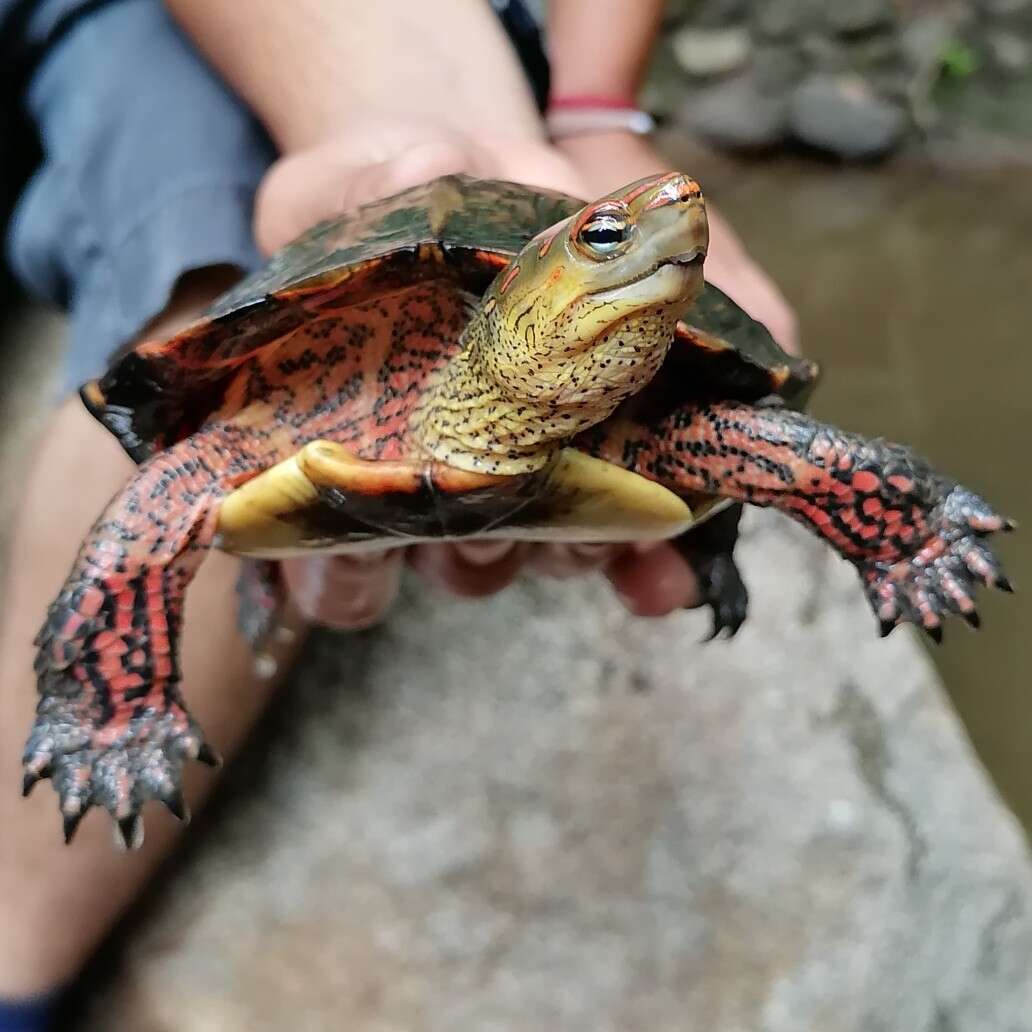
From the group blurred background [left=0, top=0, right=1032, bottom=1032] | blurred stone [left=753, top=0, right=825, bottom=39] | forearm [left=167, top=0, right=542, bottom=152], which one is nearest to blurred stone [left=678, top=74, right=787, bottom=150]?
blurred stone [left=753, top=0, right=825, bottom=39]

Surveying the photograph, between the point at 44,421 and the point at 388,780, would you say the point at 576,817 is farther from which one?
the point at 44,421

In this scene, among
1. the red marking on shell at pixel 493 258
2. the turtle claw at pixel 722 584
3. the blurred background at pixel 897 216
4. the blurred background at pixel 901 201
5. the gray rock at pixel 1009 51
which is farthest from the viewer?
the gray rock at pixel 1009 51

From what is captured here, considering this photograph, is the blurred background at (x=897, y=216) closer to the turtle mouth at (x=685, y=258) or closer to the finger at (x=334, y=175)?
the finger at (x=334, y=175)

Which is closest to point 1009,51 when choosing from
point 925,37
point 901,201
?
point 925,37

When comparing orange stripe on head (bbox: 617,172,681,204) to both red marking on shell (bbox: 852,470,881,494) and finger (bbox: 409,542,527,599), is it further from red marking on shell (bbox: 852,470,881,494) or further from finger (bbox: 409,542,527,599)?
finger (bbox: 409,542,527,599)

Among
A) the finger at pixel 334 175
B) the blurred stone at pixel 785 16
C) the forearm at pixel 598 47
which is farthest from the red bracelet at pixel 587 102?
the blurred stone at pixel 785 16

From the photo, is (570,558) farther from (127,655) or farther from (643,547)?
(127,655)

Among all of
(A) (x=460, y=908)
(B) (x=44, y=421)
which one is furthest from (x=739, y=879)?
(B) (x=44, y=421)
